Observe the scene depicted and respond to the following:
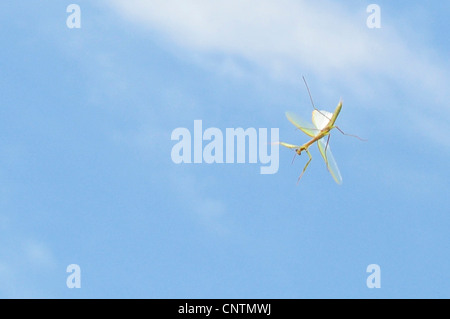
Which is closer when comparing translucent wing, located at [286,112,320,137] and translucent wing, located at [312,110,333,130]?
translucent wing, located at [312,110,333,130]
